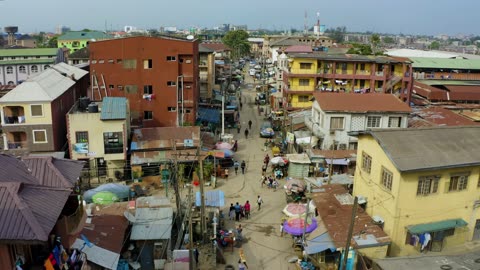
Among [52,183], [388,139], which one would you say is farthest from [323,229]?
[52,183]

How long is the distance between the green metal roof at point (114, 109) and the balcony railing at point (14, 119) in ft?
20.4

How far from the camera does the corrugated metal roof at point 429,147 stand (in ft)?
68.8

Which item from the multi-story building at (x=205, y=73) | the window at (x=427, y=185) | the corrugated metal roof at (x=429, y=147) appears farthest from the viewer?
the multi-story building at (x=205, y=73)

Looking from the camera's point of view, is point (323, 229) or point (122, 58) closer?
point (323, 229)

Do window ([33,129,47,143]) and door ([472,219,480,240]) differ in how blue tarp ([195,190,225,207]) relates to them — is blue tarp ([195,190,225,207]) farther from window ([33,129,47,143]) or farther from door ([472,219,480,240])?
window ([33,129,47,143])

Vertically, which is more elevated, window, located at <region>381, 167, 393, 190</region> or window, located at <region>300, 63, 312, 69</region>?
A: window, located at <region>300, 63, 312, 69</region>

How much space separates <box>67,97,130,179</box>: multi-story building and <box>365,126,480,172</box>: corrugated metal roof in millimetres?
18848

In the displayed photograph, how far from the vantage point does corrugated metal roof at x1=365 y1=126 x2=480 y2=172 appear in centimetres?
2097

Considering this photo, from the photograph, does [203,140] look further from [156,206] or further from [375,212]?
[375,212]

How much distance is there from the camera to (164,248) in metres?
21.9

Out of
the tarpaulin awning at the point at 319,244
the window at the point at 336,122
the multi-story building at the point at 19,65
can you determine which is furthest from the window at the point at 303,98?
the multi-story building at the point at 19,65

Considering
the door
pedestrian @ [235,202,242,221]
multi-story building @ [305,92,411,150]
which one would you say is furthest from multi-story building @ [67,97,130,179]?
Answer: the door

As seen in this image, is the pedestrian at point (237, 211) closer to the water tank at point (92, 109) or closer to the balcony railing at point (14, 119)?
the water tank at point (92, 109)

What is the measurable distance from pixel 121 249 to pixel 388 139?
48.1 feet
